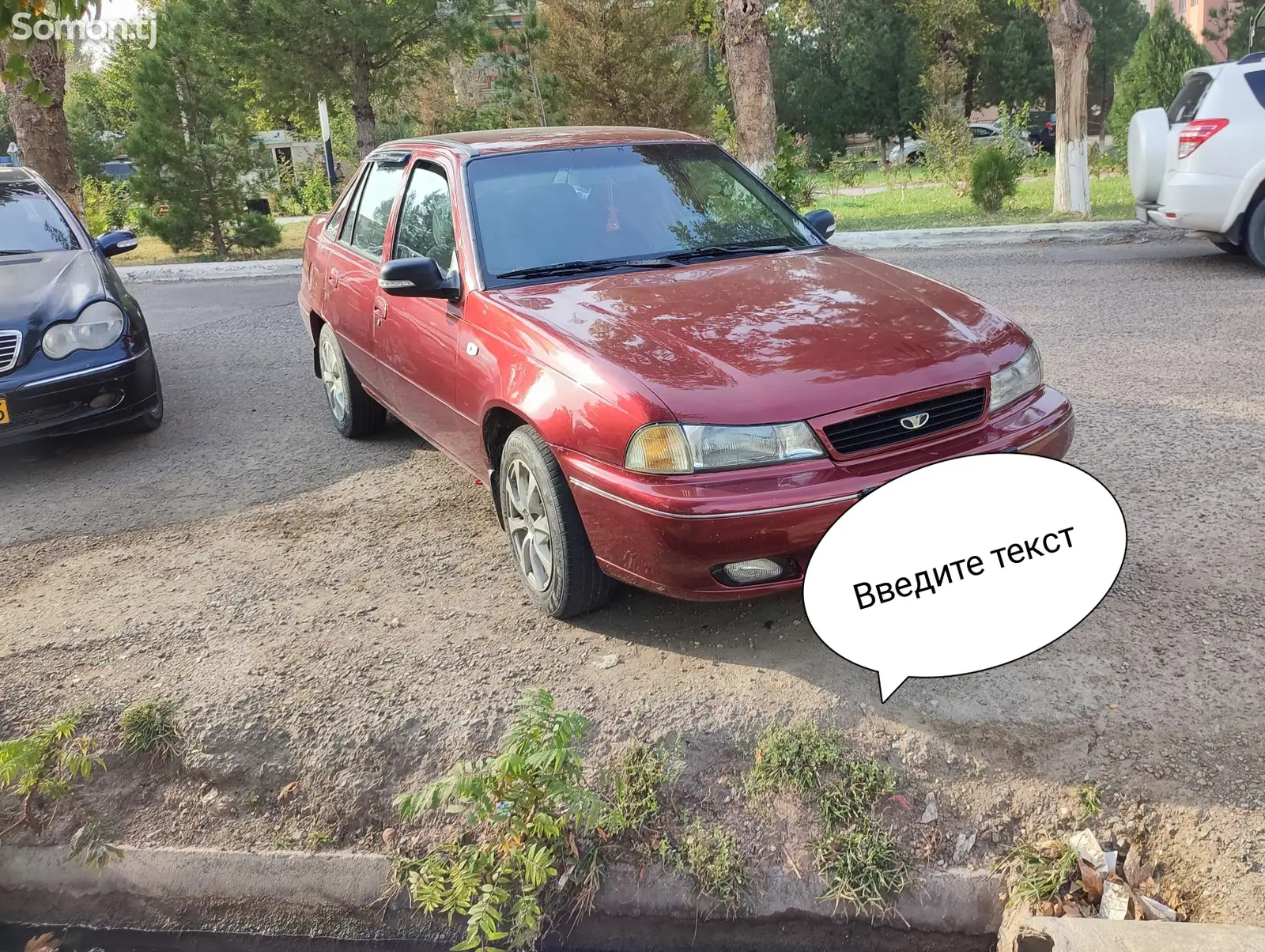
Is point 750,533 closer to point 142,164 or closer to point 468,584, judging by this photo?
point 468,584

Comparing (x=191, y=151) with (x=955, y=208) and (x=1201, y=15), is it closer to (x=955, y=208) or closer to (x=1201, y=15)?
(x=955, y=208)

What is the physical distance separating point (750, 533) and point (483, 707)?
1009 mm

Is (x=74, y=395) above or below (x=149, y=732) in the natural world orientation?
above

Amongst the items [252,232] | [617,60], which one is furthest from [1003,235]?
[617,60]

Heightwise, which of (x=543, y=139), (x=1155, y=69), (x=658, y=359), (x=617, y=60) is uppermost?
(x=617, y=60)

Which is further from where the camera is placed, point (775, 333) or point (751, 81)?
point (751, 81)

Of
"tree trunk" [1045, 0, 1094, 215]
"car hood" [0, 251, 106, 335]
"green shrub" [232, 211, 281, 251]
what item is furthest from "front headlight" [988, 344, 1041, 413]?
"green shrub" [232, 211, 281, 251]

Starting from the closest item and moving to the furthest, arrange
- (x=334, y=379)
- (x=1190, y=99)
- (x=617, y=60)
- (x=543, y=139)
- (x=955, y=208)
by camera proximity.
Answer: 1. (x=543, y=139)
2. (x=334, y=379)
3. (x=1190, y=99)
4. (x=955, y=208)
5. (x=617, y=60)

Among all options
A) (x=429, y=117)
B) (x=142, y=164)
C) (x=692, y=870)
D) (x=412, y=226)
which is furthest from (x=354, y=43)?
(x=692, y=870)

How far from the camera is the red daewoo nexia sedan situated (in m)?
3.21

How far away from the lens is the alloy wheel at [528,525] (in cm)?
376

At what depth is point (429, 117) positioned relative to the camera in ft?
94.8

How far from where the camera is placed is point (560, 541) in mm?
3594

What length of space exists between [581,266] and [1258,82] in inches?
304
